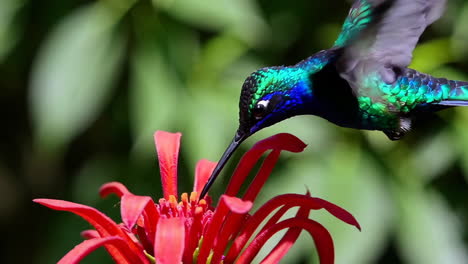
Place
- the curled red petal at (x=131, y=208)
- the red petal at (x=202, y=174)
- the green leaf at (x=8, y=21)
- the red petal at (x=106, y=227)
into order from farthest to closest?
the green leaf at (x=8, y=21) → the red petal at (x=202, y=174) → the red petal at (x=106, y=227) → the curled red petal at (x=131, y=208)

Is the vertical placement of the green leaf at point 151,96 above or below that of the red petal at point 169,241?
above

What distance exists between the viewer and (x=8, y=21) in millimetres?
2135

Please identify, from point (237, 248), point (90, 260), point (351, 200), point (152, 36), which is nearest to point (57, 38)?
point (152, 36)

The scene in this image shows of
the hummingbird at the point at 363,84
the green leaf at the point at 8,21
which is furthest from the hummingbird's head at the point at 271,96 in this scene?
the green leaf at the point at 8,21

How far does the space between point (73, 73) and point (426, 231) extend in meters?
1.06

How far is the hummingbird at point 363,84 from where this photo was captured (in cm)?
132

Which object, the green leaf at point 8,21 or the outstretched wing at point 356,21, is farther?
the green leaf at point 8,21

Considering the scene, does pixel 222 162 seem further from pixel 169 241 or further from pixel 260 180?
pixel 169 241

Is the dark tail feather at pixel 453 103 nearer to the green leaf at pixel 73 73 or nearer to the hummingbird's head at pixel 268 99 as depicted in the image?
the hummingbird's head at pixel 268 99

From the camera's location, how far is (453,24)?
238 cm

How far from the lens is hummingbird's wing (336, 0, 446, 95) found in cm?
131

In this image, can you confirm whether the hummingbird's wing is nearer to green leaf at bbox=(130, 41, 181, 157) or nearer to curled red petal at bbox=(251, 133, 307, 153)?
curled red petal at bbox=(251, 133, 307, 153)

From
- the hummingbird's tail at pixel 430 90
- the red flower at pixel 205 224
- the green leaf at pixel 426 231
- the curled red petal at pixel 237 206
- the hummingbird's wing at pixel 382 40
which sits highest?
the hummingbird's wing at pixel 382 40

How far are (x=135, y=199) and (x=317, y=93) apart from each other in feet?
1.53
